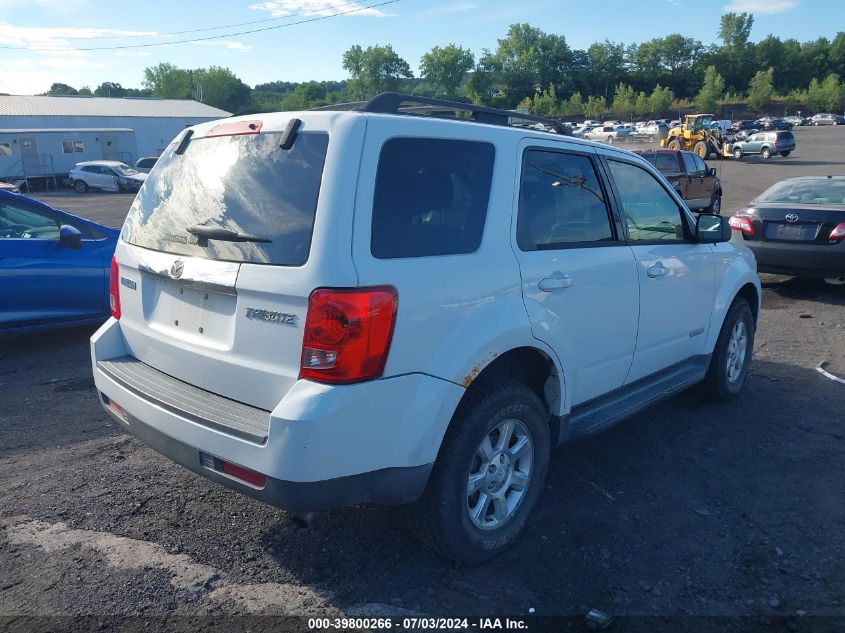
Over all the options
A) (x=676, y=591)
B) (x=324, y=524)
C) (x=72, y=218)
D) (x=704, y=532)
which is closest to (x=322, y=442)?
(x=324, y=524)

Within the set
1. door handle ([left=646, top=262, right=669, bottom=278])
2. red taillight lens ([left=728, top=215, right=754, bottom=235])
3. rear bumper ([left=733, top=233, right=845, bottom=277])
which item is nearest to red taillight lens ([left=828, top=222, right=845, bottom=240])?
rear bumper ([left=733, top=233, right=845, bottom=277])

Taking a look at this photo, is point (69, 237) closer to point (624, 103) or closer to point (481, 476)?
point (481, 476)

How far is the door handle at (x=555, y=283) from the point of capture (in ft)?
11.2

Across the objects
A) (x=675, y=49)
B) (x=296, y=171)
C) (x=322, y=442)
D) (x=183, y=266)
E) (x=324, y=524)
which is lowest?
(x=324, y=524)

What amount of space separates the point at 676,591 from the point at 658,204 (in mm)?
2526

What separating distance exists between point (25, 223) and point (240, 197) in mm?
4899

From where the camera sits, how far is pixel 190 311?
3156 mm

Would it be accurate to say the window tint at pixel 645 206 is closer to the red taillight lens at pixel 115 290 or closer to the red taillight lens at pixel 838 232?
the red taillight lens at pixel 115 290

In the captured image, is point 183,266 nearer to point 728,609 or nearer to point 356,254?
point 356,254

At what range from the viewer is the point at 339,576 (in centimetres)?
320

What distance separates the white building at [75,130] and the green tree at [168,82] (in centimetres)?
7664

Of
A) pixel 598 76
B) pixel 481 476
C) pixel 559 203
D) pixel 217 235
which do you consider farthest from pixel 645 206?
pixel 598 76

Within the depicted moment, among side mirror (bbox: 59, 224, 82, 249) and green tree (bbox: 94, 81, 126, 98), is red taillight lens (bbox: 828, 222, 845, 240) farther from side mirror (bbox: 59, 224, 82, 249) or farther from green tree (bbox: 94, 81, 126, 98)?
green tree (bbox: 94, 81, 126, 98)

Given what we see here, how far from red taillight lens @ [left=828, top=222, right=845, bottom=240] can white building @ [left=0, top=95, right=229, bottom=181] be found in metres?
31.7
